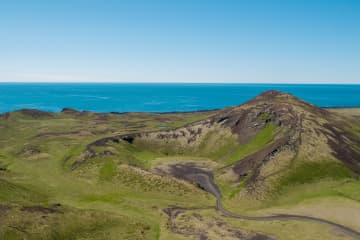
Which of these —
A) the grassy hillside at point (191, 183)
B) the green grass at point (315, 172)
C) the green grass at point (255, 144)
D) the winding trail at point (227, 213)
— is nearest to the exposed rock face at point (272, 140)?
the grassy hillside at point (191, 183)

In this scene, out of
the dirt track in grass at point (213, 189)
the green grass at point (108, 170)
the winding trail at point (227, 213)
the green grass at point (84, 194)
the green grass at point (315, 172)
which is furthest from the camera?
the green grass at point (108, 170)

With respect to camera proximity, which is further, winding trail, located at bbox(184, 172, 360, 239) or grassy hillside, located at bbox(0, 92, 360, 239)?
winding trail, located at bbox(184, 172, 360, 239)

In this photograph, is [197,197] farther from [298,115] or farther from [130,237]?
[298,115]

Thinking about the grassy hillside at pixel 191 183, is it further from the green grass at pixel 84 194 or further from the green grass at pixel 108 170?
the green grass at pixel 108 170

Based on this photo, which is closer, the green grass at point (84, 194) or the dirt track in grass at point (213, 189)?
the green grass at point (84, 194)

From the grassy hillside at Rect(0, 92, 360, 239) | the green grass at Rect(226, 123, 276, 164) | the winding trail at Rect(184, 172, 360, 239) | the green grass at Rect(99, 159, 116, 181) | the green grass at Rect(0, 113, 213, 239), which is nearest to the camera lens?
the green grass at Rect(0, 113, 213, 239)

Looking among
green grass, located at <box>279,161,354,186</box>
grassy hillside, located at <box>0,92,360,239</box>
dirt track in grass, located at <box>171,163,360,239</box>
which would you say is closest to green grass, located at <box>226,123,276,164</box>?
grassy hillside, located at <box>0,92,360,239</box>

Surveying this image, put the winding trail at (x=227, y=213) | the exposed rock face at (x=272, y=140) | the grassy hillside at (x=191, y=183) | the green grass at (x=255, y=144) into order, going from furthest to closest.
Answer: the green grass at (x=255, y=144) < the exposed rock face at (x=272, y=140) < the winding trail at (x=227, y=213) < the grassy hillside at (x=191, y=183)

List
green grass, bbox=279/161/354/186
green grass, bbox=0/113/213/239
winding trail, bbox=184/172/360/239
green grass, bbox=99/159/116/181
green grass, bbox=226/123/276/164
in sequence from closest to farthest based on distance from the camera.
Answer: green grass, bbox=0/113/213/239 < winding trail, bbox=184/172/360/239 < green grass, bbox=279/161/354/186 < green grass, bbox=99/159/116/181 < green grass, bbox=226/123/276/164

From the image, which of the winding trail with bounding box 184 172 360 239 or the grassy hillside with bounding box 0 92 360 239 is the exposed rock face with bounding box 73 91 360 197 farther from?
the winding trail with bounding box 184 172 360 239

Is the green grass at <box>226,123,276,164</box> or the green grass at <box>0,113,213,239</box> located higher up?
the green grass at <box>226,123,276,164</box>

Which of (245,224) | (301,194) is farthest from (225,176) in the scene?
(245,224)
